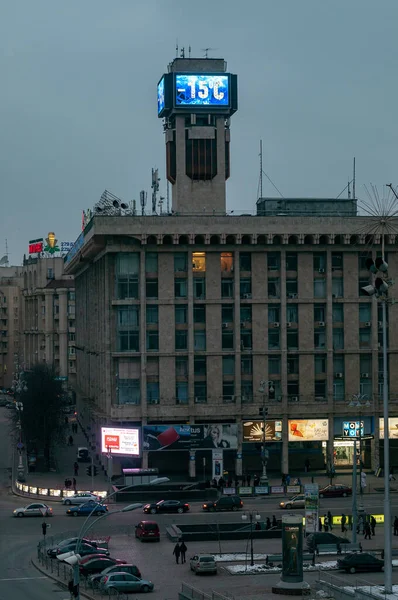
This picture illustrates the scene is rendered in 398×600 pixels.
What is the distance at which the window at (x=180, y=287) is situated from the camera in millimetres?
93438

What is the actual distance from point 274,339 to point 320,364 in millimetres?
4624

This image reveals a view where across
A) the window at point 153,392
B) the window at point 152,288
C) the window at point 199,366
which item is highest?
the window at point 152,288

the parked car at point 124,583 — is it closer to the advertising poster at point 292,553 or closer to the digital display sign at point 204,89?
the advertising poster at point 292,553

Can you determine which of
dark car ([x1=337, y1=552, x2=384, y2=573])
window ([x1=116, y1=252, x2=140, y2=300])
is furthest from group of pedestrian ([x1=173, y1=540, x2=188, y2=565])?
window ([x1=116, y1=252, x2=140, y2=300])

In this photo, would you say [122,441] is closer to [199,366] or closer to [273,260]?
[199,366]

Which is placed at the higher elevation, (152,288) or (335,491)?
(152,288)

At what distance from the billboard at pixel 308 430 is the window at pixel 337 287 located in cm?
1101

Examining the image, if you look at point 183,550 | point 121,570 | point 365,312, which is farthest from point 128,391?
point 121,570

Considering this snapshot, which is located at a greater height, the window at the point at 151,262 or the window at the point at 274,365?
the window at the point at 151,262

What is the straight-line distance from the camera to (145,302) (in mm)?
92312

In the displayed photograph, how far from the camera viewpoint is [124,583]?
2082 inches

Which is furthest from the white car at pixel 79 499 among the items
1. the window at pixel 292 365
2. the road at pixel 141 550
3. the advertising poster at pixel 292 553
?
the advertising poster at pixel 292 553

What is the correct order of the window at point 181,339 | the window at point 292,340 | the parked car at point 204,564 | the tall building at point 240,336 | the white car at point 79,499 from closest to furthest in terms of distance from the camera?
1. the parked car at point 204,564
2. the white car at point 79,499
3. the tall building at point 240,336
4. the window at point 181,339
5. the window at point 292,340

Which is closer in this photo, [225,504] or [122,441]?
[225,504]
